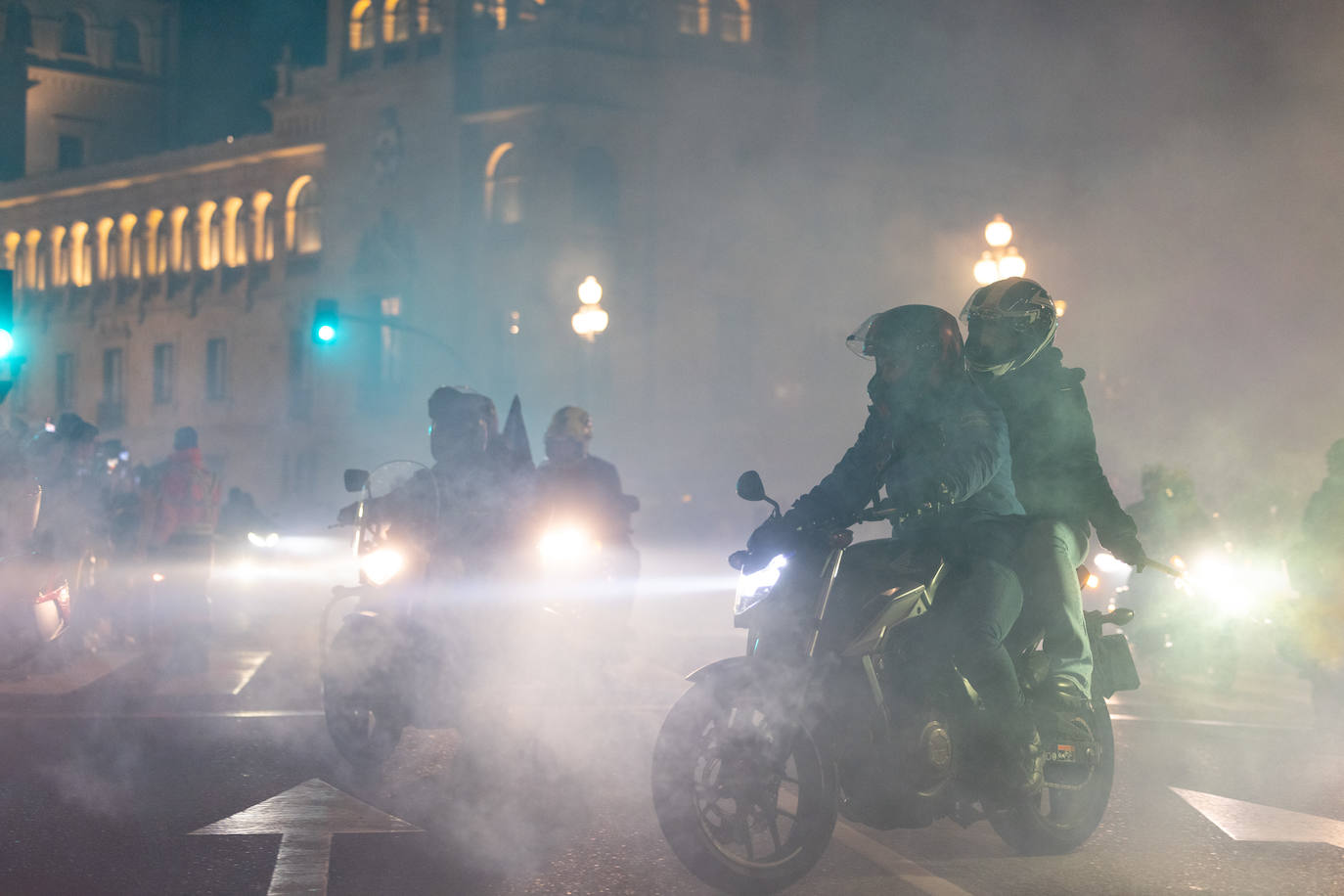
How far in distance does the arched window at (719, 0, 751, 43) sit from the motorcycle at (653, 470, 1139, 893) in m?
36.1

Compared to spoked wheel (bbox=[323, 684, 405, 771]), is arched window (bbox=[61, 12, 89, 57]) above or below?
above

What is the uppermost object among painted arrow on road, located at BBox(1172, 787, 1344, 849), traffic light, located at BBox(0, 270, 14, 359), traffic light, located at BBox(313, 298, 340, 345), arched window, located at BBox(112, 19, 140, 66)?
arched window, located at BBox(112, 19, 140, 66)

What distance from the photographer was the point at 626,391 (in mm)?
37812

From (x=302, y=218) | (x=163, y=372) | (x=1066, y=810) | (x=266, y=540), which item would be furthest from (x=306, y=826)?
(x=163, y=372)

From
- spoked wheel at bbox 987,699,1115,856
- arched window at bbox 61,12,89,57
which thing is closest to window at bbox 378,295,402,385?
arched window at bbox 61,12,89,57

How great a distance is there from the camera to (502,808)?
6.39 m

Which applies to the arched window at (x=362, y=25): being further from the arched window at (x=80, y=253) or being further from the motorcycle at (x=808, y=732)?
the motorcycle at (x=808, y=732)

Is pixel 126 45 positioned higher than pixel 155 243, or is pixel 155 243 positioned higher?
pixel 126 45

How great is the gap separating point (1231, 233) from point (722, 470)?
1717cm

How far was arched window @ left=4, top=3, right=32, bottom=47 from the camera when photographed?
6088 cm

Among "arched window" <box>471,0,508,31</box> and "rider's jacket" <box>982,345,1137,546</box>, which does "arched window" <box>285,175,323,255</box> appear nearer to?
"arched window" <box>471,0,508,31</box>

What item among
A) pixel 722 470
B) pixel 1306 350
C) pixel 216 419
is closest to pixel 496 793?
pixel 1306 350

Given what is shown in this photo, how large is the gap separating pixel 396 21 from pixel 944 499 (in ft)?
134

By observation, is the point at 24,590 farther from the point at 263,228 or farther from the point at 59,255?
the point at 59,255
